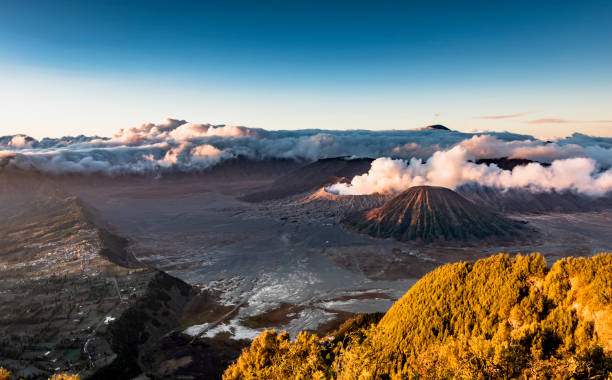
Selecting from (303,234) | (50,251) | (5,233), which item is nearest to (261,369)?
(50,251)

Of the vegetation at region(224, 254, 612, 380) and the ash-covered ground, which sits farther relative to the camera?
the ash-covered ground

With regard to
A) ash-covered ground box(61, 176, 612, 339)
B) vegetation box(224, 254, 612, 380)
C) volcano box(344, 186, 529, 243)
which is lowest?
ash-covered ground box(61, 176, 612, 339)

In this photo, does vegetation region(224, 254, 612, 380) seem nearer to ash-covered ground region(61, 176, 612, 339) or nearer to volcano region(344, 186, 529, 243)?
ash-covered ground region(61, 176, 612, 339)

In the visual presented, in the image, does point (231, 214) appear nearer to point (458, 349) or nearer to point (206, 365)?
point (206, 365)

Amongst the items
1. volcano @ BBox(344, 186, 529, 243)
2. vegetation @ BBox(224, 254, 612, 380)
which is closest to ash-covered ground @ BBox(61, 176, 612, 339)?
volcano @ BBox(344, 186, 529, 243)

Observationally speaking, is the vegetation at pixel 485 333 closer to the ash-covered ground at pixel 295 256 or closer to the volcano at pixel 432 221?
the ash-covered ground at pixel 295 256

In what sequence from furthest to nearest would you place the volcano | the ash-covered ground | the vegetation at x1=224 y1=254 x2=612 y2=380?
1. the volcano
2. the ash-covered ground
3. the vegetation at x1=224 y1=254 x2=612 y2=380

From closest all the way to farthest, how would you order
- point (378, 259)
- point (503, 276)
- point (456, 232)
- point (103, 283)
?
1. point (503, 276)
2. point (103, 283)
3. point (378, 259)
4. point (456, 232)
